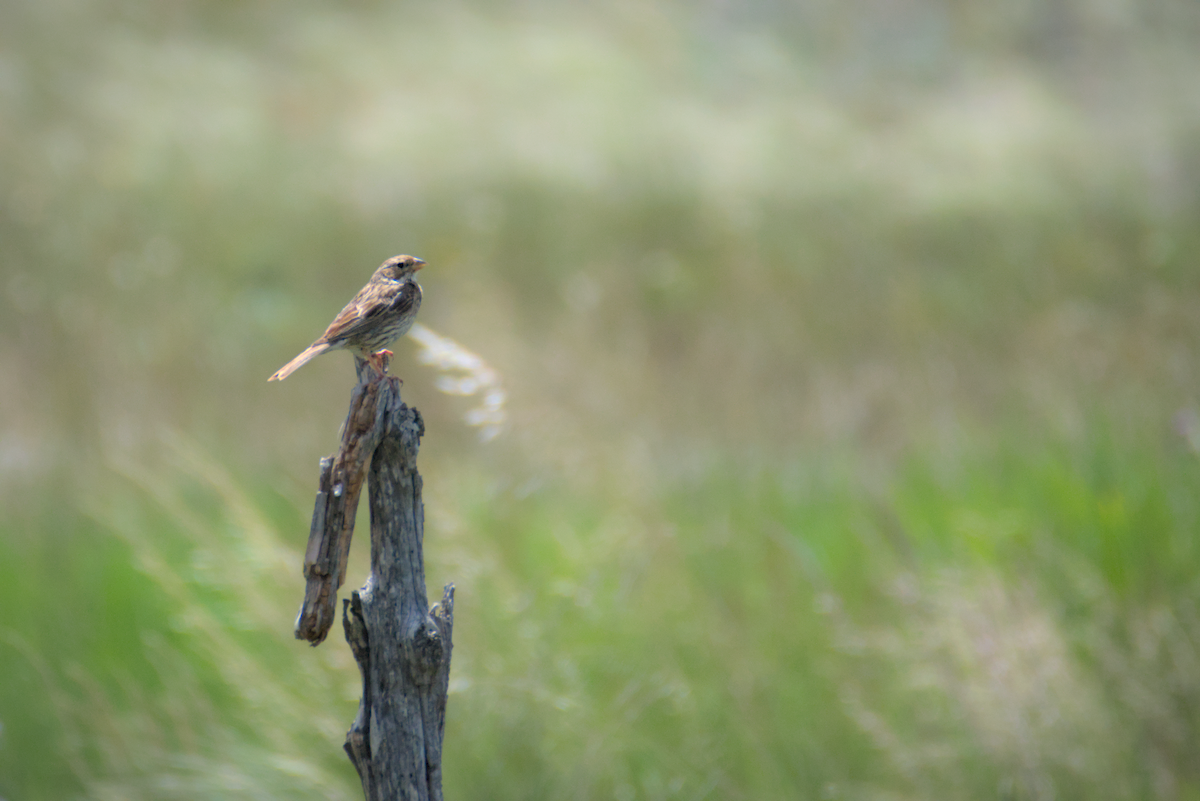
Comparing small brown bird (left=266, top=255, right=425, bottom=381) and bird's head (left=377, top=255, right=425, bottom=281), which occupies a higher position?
bird's head (left=377, top=255, right=425, bottom=281)

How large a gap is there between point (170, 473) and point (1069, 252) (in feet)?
25.6

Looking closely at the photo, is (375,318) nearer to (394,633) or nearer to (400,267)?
(400,267)

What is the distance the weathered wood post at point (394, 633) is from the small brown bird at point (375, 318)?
0.13 m

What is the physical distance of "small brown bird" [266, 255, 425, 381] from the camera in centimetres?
128

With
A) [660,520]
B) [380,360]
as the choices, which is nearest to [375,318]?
[380,360]

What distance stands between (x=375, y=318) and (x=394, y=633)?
19.8 inches

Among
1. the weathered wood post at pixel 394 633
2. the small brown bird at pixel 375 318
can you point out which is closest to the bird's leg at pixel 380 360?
the small brown bird at pixel 375 318

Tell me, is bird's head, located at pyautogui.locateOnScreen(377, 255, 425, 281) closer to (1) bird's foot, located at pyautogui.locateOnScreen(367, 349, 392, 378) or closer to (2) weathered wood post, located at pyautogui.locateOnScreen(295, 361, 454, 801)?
(1) bird's foot, located at pyautogui.locateOnScreen(367, 349, 392, 378)

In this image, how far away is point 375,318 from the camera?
4.24 ft

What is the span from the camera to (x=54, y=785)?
2477 millimetres

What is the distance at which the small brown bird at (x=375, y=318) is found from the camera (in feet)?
4.19

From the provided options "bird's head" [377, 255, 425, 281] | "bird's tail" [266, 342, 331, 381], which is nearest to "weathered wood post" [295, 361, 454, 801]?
"bird's tail" [266, 342, 331, 381]

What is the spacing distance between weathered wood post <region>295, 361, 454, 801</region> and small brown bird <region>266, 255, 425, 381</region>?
0.42 ft

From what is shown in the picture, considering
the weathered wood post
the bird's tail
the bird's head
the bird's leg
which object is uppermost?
the bird's head
